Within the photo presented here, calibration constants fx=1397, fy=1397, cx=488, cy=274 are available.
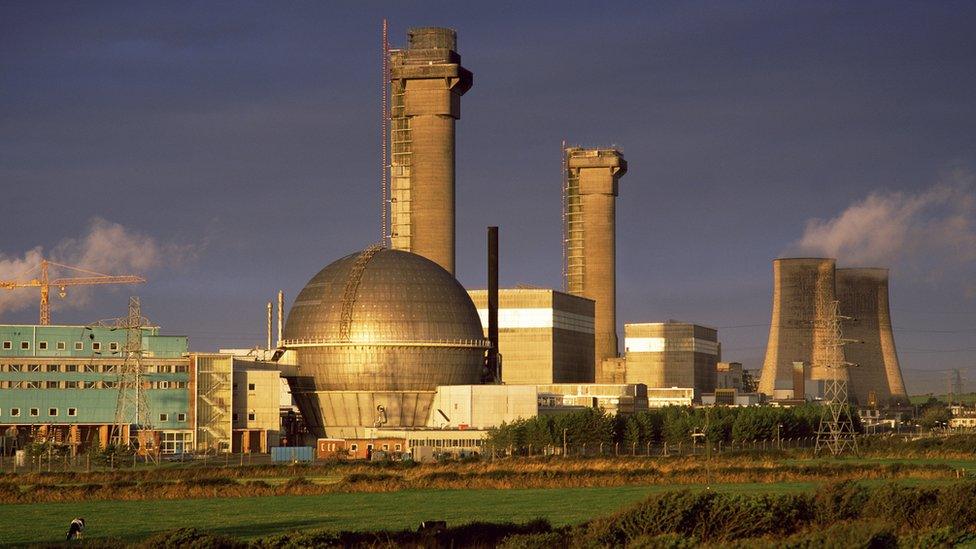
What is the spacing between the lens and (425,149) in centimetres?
19138

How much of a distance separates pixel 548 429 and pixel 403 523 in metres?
76.2

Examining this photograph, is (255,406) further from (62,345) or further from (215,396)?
(62,345)

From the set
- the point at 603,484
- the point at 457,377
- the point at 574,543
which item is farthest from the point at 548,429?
the point at 574,543

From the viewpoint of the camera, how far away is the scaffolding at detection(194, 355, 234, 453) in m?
134

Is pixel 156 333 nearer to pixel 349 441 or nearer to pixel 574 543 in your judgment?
pixel 349 441

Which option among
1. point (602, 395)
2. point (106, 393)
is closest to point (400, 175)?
point (602, 395)

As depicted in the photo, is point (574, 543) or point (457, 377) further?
point (457, 377)

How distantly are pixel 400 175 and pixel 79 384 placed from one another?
227 feet

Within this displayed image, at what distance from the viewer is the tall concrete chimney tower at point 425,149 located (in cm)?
18938

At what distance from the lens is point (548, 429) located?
123 metres

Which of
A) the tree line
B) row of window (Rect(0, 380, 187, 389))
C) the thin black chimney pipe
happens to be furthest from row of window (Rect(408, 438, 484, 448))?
the thin black chimney pipe

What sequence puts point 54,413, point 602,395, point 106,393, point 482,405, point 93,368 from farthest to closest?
point 602,395 → point 93,368 → point 106,393 → point 482,405 → point 54,413

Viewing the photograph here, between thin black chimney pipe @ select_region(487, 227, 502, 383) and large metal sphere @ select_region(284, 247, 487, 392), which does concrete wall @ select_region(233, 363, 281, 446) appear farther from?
thin black chimney pipe @ select_region(487, 227, 502, 383)

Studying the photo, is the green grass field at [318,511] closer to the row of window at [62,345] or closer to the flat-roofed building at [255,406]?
the flat-roofed building at [255,406]
